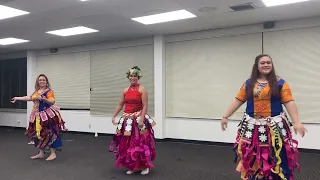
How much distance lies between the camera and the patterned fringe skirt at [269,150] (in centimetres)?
237

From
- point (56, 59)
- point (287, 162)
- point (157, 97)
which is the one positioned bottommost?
point (287, 162)

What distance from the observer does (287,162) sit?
7.84 feet

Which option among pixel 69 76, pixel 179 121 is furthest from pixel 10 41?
pixel 179 121

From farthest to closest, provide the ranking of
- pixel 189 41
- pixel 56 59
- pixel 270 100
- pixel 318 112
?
pixel 56 59 < pixel 189 41 < pixel 318 112 < pixel 270 100

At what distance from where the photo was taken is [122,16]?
15.5 ft

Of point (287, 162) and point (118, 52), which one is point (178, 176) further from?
point (118, 52)

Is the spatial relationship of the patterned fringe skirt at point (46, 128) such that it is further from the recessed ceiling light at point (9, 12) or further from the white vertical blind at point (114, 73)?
the white vertical blind at point (114, 73)

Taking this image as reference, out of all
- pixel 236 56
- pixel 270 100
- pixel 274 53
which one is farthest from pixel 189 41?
pixel 270 100

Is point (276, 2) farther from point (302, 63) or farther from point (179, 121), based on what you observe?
point (179, 121)

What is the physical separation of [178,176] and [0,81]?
8.13 meters

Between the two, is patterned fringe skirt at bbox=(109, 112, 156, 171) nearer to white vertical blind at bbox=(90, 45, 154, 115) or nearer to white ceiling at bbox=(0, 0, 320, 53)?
white ceiling at bbox=(0, 0, 320, 53)

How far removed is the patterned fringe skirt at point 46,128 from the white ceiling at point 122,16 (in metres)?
1.57

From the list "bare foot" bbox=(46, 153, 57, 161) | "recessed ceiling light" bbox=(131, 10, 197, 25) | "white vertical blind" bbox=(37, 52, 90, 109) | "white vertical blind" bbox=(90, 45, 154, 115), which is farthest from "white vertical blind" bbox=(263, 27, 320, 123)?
"white vertical blind" bbox=(37, 52, 90, 109)

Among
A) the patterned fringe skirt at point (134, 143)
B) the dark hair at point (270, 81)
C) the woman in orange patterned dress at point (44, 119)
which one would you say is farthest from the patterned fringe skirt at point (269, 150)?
the woman in orange patterned dress at point (44, 119)
